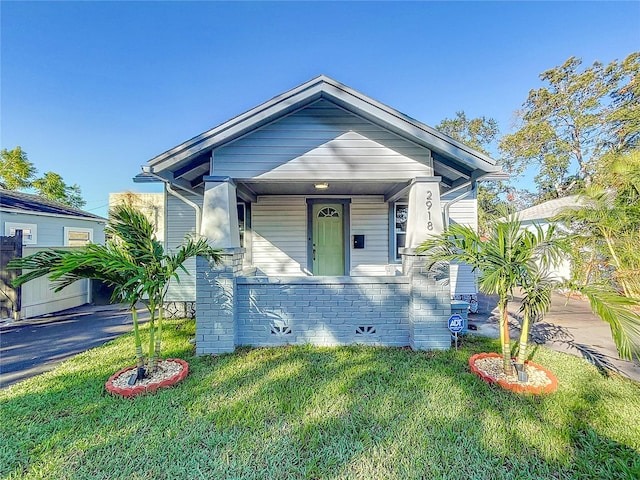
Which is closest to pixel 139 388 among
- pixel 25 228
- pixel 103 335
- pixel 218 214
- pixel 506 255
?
pixel 218 214

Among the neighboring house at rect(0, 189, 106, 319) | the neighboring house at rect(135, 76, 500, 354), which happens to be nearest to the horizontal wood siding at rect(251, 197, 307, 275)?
the neighboring house at rect(135, 76, 500, 354)

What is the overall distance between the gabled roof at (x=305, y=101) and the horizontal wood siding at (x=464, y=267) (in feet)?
8.88

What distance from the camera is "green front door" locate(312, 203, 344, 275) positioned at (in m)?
7.10

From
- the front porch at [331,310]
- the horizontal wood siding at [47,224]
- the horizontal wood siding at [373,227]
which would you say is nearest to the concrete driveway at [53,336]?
the front porch at [331,310]

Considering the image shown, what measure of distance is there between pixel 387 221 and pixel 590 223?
16.5 ft

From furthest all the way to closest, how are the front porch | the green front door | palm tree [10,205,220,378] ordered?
the green front door
the front porch
palm tree [10,205,220,378]

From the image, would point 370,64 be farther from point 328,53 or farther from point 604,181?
point 604,181

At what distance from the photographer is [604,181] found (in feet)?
25.8

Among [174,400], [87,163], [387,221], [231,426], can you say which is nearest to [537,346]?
[387,221]

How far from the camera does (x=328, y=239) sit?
7145mm

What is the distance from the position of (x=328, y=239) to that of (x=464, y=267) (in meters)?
3.62

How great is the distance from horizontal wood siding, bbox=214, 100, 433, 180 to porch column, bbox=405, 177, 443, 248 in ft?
0.66

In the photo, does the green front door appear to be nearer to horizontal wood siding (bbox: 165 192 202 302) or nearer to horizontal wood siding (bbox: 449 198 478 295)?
horizontal wood siding (bbox: 449 198 478 295)

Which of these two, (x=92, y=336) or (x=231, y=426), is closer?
(x=231, y=426)
